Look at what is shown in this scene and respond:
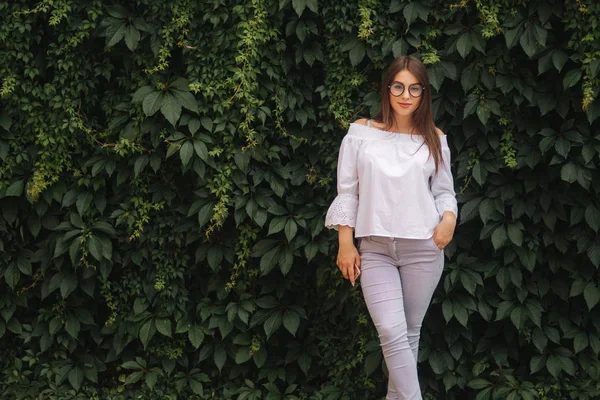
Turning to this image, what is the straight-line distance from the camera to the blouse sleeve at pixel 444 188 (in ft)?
10.8

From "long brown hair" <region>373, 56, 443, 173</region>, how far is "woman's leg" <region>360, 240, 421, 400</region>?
448 mm

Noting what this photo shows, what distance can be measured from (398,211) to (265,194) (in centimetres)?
101

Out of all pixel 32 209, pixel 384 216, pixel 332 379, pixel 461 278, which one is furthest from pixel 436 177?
pixel 32 209

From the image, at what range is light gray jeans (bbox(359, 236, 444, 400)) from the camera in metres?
3.10

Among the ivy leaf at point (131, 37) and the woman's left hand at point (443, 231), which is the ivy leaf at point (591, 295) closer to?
the woman's left hand at point (443, 231)

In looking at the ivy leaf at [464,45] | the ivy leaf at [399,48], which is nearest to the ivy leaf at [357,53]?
the ivy leaf at [399,48]

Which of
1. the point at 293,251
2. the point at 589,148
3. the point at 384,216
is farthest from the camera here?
the point at 293,251

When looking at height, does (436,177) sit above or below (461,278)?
above

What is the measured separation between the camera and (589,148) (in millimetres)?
3709

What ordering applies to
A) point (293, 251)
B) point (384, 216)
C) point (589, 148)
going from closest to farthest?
point (384, 216)
point (589, 148)
point (293, 251)

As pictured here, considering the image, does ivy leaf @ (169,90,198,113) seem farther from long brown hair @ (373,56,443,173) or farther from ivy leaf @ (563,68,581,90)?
ivy leaf @ (563,68,581,90)

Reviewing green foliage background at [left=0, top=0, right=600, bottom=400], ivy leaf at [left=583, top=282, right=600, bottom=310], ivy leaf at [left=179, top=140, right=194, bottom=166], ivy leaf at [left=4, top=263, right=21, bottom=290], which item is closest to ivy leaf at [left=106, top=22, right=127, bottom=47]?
green foliage background at [left=0, top=0, right=600, bottom=400]

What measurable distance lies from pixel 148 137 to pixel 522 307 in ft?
6.65

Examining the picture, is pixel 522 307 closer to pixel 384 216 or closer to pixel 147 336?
pixel 384 216
